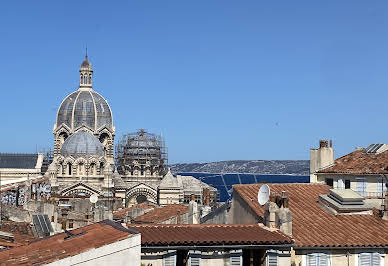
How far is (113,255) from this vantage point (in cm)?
1886

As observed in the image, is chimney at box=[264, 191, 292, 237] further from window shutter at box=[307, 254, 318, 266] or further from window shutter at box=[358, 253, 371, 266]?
window shutter at box=[358, 253, 371, 266]

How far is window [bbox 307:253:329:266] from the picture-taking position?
23.6 m

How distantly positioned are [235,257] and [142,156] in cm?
10023

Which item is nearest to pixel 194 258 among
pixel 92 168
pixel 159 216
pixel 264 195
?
pixel 264 195

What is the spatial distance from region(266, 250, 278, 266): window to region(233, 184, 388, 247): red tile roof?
48.2 inches

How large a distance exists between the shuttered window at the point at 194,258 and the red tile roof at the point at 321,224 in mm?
3572

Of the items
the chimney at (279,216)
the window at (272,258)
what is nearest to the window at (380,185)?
the chimney at (279,216)

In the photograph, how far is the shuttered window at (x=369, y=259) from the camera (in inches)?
944

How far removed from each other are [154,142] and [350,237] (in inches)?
3982

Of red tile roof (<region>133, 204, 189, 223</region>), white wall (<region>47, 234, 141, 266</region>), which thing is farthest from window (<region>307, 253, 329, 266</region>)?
red tile roof (<region>133, 204, 189, 223</region>)

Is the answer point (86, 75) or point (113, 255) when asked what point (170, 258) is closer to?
point (113, 255)

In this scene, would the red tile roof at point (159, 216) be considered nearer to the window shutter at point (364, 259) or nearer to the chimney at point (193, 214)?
the chimney at point (193, 214)

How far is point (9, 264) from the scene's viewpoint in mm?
19391

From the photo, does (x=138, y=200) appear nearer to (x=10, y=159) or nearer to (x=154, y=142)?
(x=154, y=142)
